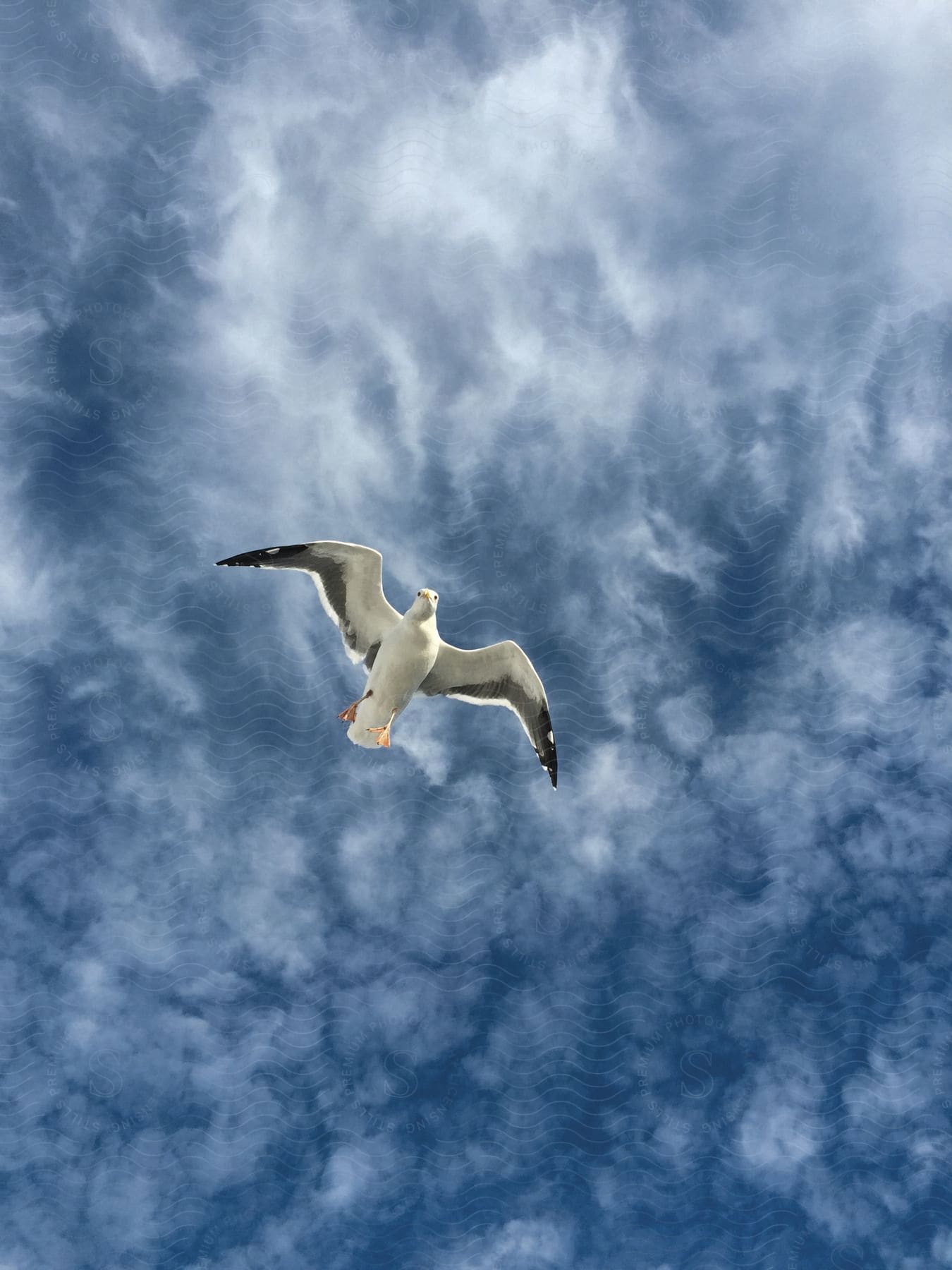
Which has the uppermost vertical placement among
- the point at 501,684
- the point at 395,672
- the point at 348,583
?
the point at 348,583

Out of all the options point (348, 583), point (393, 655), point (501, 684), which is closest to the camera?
point (393, 655)

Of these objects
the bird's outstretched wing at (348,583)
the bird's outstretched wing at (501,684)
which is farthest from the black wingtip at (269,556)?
the bird's outstretched wing at (501,684)

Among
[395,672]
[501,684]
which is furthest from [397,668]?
[501,684]

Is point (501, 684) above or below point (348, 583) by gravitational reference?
below

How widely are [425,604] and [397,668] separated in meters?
1.35

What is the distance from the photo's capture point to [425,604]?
16078 mm

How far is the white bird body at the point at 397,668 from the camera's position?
16.0 metres

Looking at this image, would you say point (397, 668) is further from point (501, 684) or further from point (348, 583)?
point (501, 684)

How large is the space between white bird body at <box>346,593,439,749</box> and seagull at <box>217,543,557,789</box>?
14 mm

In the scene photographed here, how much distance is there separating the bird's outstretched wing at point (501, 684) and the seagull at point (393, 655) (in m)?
0.01

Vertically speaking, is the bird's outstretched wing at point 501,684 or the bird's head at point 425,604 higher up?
the bird's head at point 425,604

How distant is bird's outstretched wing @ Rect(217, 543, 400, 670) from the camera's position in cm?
1642

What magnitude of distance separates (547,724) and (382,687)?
11.9 feet

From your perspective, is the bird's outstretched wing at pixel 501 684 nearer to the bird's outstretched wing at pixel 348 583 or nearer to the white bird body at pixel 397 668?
the white bird body at pixel 397 668
